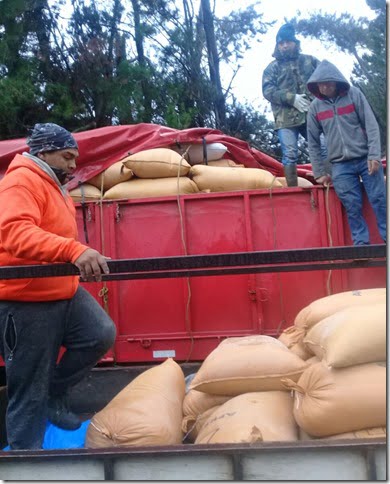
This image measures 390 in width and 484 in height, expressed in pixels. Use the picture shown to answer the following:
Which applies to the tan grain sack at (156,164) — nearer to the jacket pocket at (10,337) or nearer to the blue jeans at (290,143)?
the blue jeans at (290,143)

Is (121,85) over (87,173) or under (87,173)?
over

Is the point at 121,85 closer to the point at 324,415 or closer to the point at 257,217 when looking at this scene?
the point at 257,217

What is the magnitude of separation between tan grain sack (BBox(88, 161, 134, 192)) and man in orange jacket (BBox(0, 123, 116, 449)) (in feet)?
4.76

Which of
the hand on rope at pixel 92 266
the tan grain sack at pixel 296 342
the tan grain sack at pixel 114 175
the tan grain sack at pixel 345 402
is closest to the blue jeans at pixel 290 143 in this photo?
the tan grain sack at pixel 114 175

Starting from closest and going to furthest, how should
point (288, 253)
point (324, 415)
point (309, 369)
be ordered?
point (288, 253) < point (324, 415) < point (309, 369)

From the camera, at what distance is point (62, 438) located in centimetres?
292

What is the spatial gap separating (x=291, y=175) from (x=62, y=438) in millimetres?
2478

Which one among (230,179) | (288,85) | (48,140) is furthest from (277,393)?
(288,85)

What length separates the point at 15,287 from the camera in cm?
271

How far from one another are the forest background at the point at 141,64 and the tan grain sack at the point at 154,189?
442cm

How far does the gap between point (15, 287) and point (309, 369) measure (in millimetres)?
1274

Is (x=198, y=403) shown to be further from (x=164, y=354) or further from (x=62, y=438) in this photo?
(x=164, y=354)

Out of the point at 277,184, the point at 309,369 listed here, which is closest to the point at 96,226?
the point at 277,184

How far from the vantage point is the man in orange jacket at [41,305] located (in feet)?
8.25
